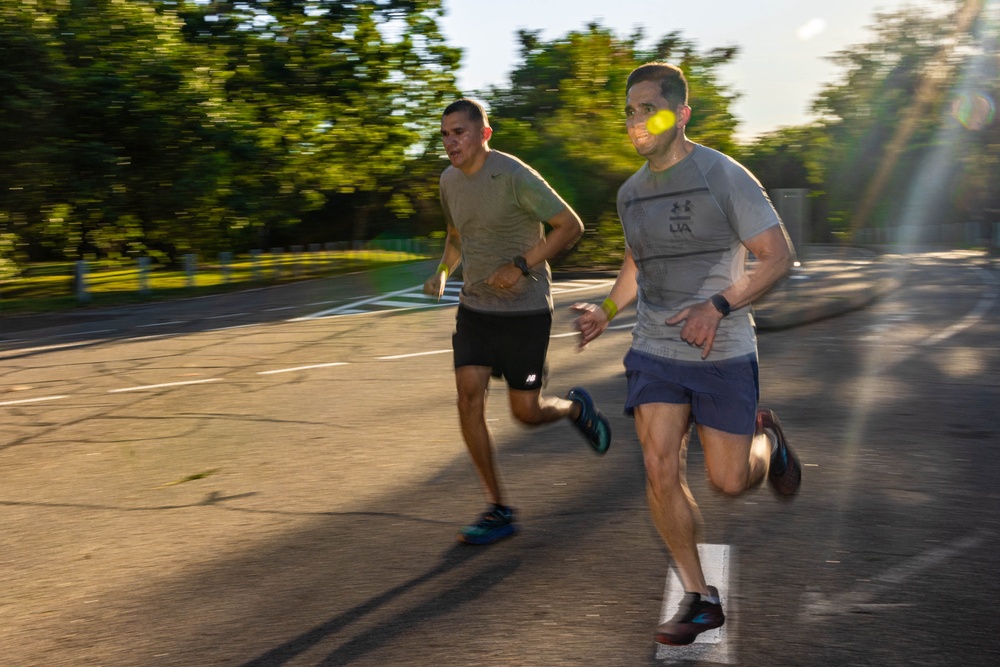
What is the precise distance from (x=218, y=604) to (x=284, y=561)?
61cm

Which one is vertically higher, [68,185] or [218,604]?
[68,185]

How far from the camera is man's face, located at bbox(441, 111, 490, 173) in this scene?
17.7ft

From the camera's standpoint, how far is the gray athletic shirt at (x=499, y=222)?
17.9ft

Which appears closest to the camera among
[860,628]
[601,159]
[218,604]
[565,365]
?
[860,628]

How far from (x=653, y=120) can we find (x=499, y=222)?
138cm

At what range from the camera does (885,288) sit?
22812 mm

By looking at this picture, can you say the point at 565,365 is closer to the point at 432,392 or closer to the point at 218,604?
the point at 432,392

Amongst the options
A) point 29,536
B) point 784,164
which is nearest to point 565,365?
point 29,536

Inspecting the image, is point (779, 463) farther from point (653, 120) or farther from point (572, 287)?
point (572, 287)

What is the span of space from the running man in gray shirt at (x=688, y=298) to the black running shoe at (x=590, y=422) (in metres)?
1.57

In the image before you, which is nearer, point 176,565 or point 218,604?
point 218,604

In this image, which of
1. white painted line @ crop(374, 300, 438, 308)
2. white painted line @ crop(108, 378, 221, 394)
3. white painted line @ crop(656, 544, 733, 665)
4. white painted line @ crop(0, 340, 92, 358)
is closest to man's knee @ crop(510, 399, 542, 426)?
white painted line @ crop(656, 544, 733, 665)

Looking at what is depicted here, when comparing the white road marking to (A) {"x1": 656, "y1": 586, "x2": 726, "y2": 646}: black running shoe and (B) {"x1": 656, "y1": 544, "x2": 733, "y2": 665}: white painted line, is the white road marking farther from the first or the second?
(A) {"x1": 656, "y1": 586, "x2": 726, "y2": 646}: black running shoe

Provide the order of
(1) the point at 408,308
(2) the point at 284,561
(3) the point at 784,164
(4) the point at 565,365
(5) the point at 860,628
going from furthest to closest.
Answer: (3) the point at 784,164 < (1) the point at 408,308 < (4) the point at 565,365 < (2) the point at 284,561 < (5) the point at 860,628
